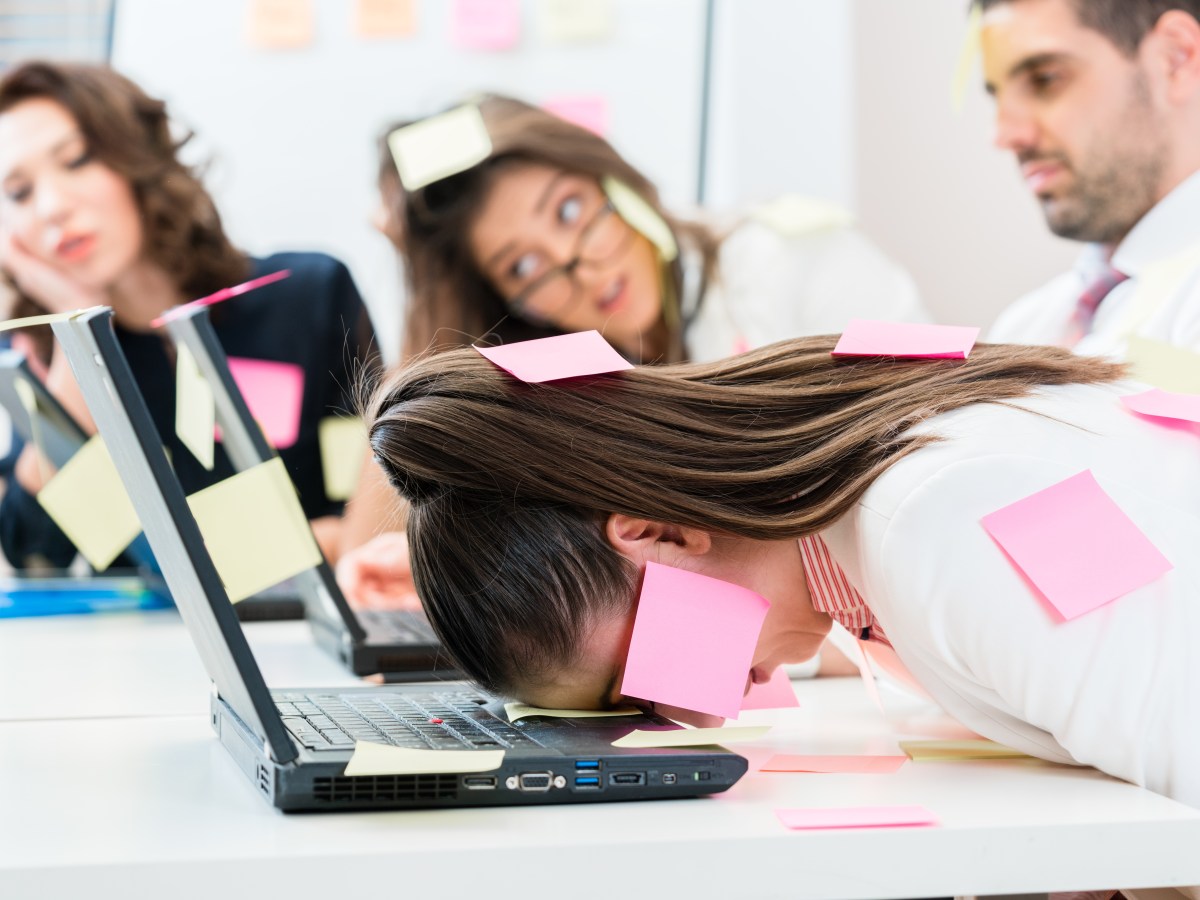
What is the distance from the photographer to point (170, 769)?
0.73m

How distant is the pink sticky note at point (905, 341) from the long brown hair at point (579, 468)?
0.03m

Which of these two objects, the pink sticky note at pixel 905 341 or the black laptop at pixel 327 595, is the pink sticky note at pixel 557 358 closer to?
the pink sticky note at pixel 905 341

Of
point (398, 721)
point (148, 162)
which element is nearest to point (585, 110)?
point (148, 162)

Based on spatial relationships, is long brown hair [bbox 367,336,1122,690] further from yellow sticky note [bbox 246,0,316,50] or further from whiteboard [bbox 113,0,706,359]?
yellow sticky note [bbox 246,0,316,50]

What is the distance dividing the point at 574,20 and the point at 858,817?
217 cm

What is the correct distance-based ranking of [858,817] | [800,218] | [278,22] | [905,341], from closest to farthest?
[858,817] → [905,341] → [800,218] → [278,22]

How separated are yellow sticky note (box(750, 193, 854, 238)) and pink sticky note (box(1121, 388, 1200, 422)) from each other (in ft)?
4.42

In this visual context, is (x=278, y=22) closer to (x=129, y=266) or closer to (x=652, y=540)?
(x=129, y=266)

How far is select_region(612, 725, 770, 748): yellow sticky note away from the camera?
691 mm

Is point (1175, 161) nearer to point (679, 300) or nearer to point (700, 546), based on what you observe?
point (679, 300)

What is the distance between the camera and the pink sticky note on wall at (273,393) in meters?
1.69

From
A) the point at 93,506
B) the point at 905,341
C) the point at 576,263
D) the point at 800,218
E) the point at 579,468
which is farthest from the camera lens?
the point at 800,218

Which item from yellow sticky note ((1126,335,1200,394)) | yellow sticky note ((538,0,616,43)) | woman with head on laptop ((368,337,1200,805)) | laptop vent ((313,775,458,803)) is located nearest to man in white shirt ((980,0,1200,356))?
yellow sticky note ((1126,335,1200,394))

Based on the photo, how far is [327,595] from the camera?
1.14 metres
